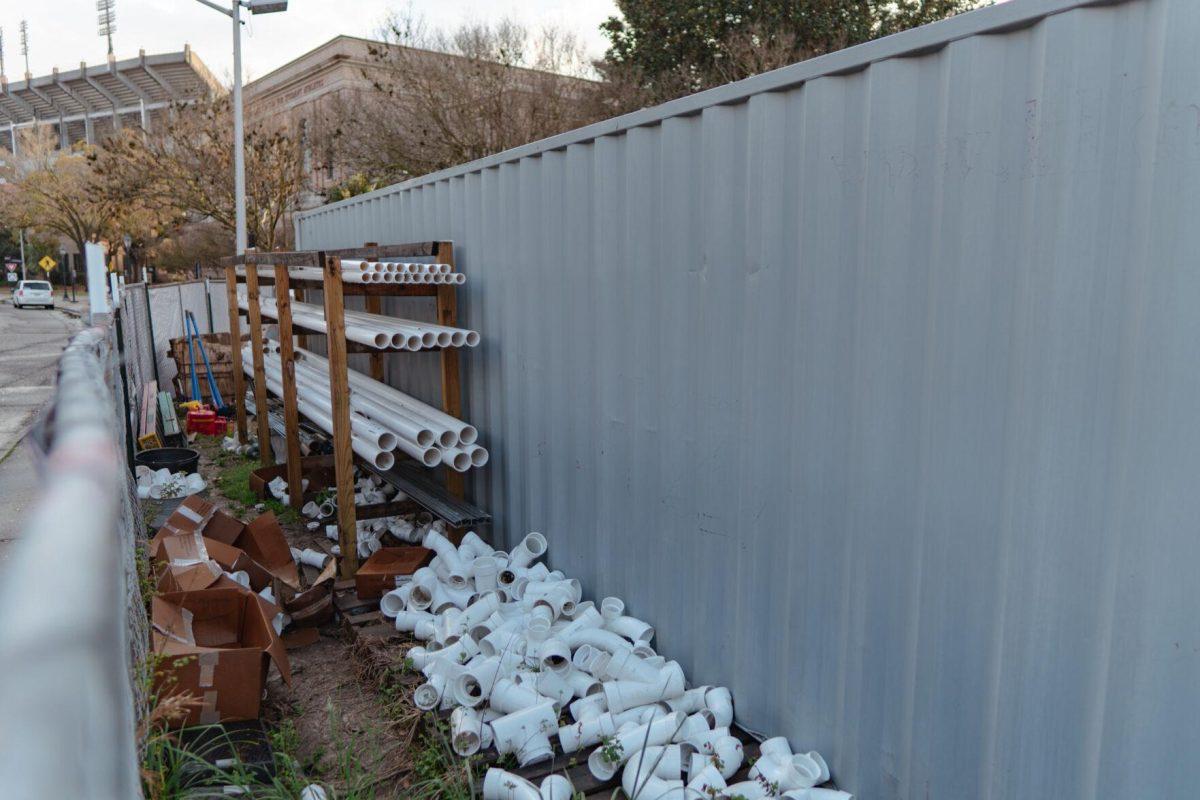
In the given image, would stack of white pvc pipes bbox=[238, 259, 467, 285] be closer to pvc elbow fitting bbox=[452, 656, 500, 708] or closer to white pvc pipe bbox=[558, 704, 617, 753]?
pvc elbow fitting bbox=[452, 656, 500, 708]

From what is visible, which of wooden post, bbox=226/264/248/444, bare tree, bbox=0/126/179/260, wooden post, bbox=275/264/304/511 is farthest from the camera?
bare tree, bbox=0/126/179/260

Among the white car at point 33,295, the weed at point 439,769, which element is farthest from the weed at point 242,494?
the white car at point 33,295

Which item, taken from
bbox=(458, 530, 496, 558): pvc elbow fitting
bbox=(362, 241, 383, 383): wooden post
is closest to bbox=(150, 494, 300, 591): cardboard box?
bbox=(458, 530, 496, 558): pvc elbow fitting

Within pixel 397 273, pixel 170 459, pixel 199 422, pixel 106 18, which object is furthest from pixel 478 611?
pixel 106 18

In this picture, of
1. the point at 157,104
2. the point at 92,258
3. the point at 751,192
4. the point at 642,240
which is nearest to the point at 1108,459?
the point at 751,192

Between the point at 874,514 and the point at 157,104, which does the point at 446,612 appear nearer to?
the point at 874,514

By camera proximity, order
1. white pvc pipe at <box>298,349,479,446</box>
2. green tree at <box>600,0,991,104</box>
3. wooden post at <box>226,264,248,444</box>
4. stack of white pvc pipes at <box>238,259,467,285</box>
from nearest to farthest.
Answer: stack of white pvc pipes at <box>238,259,467,285</box> → white pvc pipe at <box>298,349,479,446</box> → wooden post at <box>226,264,248,444</box> → green tree at <box>600,0,991,104</box>

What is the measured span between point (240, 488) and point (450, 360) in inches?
124

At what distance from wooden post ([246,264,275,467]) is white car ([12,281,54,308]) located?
134 ft

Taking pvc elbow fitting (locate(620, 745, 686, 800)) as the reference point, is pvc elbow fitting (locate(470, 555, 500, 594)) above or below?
above

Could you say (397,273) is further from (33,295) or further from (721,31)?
(33,295)

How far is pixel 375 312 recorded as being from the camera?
7.55 m

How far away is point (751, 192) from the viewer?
3.30m

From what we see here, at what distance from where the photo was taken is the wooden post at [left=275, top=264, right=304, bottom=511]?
6.62m
